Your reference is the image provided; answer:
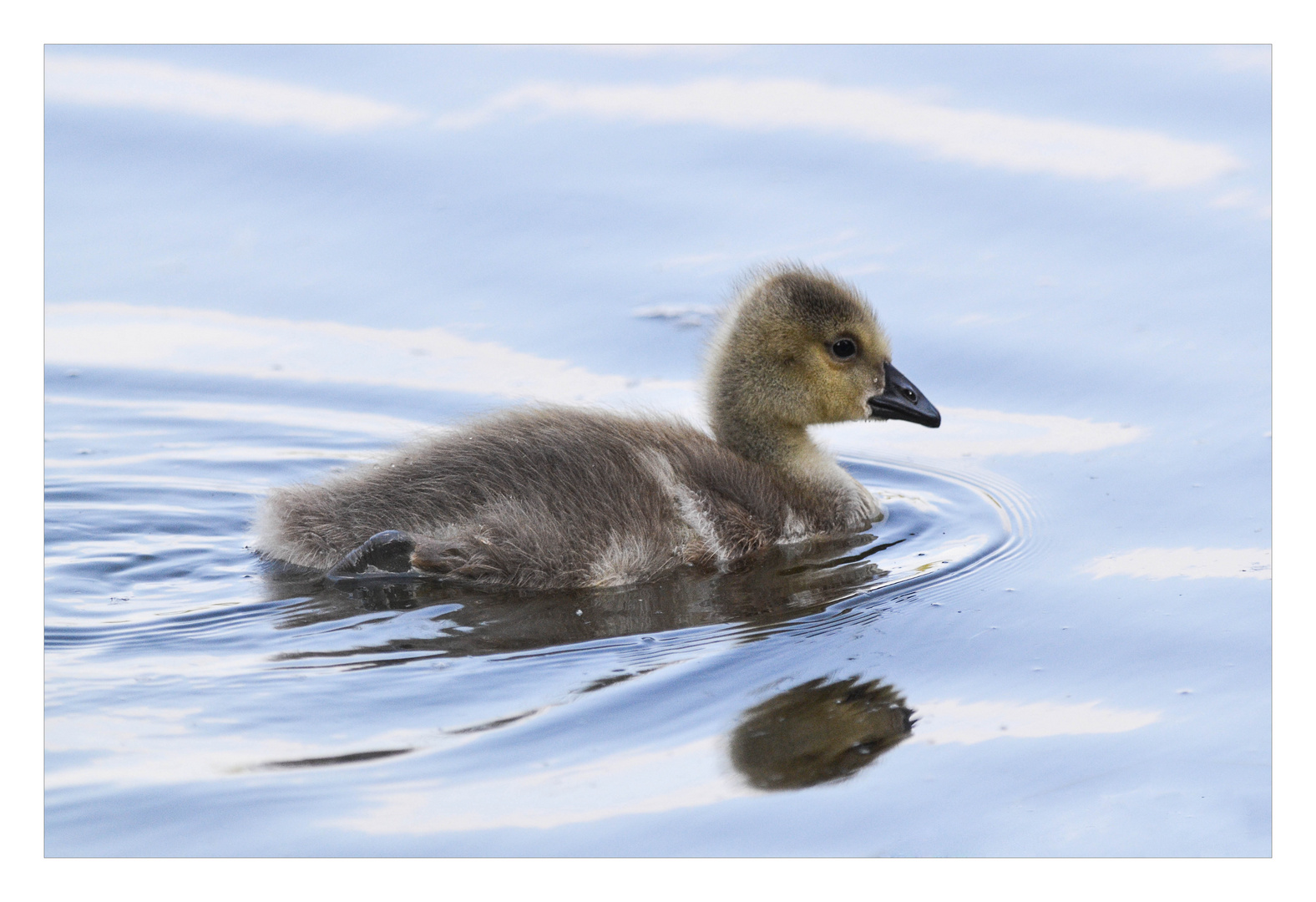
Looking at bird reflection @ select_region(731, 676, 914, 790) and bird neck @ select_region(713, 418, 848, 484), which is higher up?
bird neck @ select_region(713, 418, 848, 484)

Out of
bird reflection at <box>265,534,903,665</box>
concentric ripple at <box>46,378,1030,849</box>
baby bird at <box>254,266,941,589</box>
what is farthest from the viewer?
baby bird at <box>254,266,941,589</box>

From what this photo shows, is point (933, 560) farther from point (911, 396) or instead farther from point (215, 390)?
point (215, 390)

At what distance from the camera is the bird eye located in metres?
6.62

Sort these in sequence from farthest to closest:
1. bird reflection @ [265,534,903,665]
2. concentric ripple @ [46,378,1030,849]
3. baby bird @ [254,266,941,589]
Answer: baby bird @ [254,266,941,589], bird reflection @ [265,534,903,665], concentric ripple @ [46,378,1030,849]

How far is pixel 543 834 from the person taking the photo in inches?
165

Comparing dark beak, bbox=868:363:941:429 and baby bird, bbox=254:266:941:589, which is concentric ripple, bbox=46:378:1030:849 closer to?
baby bird, bbox=254:266:941:589

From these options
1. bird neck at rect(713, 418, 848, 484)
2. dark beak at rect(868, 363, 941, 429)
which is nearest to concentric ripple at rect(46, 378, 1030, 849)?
bird neck at rect(713, 418, 848, 484)

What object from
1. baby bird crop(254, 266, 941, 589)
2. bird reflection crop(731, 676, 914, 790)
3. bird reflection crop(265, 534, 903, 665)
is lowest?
bird reflection crop(731, 676, 914, 790)

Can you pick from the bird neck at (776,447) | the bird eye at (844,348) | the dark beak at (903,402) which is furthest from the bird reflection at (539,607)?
the bird eye at (844,348)

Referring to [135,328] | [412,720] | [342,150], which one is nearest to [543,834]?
[412,720]

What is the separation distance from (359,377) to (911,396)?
2.81 meters

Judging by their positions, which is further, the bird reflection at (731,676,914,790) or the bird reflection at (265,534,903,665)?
the bird reflection at (265,534,903,665)

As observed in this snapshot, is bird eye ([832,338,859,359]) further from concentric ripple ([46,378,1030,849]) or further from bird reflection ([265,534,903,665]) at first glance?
bird reflection ([265,534,903,665])

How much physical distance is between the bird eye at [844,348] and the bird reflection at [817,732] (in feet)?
6.10
